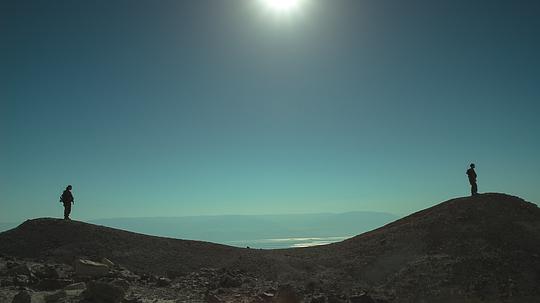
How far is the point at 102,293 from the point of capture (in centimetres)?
1532

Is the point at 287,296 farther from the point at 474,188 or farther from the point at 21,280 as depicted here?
the point at 474,188

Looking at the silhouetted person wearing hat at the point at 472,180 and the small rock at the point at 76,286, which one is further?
the silhouetted person wearing hat at the point at 472,180

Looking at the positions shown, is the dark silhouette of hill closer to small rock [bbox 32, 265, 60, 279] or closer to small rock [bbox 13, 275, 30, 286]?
small rock [bbox 32, 265, 60, 279]

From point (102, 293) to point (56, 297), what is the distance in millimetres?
1804

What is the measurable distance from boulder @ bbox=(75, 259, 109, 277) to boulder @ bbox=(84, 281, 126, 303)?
589cm

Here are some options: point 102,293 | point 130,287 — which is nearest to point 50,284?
point 130,287

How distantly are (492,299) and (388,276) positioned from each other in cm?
566

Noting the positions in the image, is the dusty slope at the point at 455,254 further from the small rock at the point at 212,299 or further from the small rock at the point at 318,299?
the small rock at the point at 212,299

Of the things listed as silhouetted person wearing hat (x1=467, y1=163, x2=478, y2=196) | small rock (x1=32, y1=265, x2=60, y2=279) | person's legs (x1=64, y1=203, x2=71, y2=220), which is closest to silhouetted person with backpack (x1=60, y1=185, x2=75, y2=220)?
person's legs (x1=64, y1=203, x2=71, y2=220)

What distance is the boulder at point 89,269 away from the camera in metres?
20.9

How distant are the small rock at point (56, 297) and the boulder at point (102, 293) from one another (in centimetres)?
101

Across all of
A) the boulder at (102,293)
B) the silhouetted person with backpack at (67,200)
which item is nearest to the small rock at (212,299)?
the boulder at (102,293)

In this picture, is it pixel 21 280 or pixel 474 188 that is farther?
pixel 474 188

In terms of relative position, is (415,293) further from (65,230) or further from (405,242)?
(65,230)
